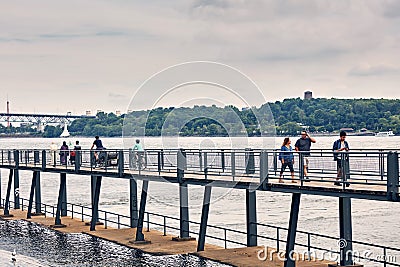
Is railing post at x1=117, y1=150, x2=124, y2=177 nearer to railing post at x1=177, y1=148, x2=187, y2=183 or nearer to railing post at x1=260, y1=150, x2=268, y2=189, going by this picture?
railing post at x1=177, y1=148, x2=187, y2=183

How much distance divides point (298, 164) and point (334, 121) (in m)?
121

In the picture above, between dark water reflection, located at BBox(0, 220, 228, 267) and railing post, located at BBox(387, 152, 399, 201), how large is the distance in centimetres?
978

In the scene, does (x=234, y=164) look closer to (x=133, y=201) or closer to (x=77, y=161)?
(x=133, y=201)

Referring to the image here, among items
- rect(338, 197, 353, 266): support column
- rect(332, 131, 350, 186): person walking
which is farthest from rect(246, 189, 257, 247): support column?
rect(332, 131, 350, 186): person walking

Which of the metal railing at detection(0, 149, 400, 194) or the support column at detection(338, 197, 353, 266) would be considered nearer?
the metal railing at detection(0, 149, 400, 194)

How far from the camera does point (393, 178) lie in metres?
19.0

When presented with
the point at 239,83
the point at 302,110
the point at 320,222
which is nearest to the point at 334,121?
the point at 302,110

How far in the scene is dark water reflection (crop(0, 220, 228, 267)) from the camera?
27938mm

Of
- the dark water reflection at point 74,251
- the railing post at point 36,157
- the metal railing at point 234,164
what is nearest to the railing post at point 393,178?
the metal railing at point 234,164

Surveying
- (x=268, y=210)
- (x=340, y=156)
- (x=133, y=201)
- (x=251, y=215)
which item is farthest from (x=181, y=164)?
(x=268, y=210)

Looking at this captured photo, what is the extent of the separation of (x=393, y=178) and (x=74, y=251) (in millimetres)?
16067

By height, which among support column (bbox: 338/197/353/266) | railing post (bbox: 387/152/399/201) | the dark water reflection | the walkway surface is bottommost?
the dark water reflection

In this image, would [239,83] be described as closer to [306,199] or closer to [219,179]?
[219,179]

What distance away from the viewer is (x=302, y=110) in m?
129
